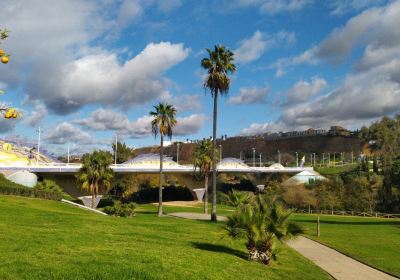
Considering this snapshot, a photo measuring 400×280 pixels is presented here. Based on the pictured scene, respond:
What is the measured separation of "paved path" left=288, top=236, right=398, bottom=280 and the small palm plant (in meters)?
0.80

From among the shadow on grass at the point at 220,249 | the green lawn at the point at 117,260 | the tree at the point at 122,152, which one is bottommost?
the shadow on grass at the point at 220,249

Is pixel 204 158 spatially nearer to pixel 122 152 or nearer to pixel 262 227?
pixel 262 227

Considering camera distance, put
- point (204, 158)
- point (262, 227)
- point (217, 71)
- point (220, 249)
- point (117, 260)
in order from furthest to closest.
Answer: point (204, 158), point (217, 71), point (220, 249), point (262, 227), point (117, 260)

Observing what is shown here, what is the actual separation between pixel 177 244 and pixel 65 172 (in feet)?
189

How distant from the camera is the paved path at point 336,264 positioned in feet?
57.5

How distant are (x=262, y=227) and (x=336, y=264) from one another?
5.55 m

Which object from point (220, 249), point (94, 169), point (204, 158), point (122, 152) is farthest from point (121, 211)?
point (122, 152)

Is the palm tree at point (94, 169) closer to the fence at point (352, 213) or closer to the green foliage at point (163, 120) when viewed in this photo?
the green foliage at point (163, 120)

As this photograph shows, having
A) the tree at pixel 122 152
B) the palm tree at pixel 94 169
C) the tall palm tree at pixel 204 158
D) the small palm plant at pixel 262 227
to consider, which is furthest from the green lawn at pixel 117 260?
the tree at pixel 122 152

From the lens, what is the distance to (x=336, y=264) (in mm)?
20328

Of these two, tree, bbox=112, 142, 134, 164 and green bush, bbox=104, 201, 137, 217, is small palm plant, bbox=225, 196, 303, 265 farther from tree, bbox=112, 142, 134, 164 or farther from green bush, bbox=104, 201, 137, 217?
tree, bbox=112, 142, 134, 164

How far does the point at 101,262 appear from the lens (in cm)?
1301

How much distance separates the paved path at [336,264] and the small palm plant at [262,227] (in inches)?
31.3

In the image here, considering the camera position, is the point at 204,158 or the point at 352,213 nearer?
the point at 204,158
